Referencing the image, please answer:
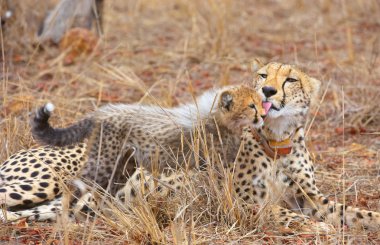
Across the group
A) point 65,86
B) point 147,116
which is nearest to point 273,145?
point 147,116

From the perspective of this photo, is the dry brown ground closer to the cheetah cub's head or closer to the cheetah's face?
the cheetah's face

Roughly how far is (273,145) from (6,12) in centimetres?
344

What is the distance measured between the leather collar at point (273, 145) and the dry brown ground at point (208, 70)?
38 cm

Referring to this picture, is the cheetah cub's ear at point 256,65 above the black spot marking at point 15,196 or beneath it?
above

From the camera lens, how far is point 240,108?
4.03 m

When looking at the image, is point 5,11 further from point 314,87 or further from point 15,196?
point 314,87

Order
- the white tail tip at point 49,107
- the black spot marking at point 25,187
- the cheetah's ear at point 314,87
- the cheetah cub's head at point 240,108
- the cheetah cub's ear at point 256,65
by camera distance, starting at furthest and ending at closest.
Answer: the cheetah cub's ear at point 256,65, the cheetah's ear at point 314,87, the black spot marking at point 25,187, the cheetah cub's head at point 240,108, the white tail tip at point 49,107

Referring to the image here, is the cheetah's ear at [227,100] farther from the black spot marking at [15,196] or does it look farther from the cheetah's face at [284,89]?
the black spot marking at [15,196]

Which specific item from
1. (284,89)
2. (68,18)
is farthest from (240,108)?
(68,18)

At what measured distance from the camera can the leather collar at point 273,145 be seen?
166 inches

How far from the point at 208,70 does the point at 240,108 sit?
3.24 metres

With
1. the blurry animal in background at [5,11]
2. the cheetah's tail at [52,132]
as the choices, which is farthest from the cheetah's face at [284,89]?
the blurry animal in background at [5,11]

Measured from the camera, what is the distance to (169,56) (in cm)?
754

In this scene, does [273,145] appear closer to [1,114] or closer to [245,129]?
[245,129]
